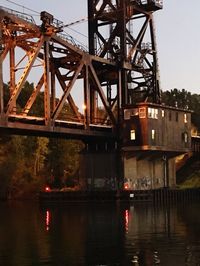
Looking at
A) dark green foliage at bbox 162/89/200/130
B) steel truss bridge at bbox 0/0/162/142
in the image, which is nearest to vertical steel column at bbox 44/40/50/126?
steel truss bridge at bbox 0/0/162/142

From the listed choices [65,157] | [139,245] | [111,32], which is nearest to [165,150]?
[111,32]

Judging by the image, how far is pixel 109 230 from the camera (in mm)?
47156

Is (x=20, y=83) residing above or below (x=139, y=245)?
above

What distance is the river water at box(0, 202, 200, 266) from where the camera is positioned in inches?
1265

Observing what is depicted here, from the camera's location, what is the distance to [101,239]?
1620 inches

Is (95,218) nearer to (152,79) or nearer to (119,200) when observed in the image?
(119,200)

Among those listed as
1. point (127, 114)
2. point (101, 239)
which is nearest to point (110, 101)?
point (127, 114)

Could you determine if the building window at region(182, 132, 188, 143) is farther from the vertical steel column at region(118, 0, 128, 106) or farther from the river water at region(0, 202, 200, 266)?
the river water at region(0, 202, 200, 266)

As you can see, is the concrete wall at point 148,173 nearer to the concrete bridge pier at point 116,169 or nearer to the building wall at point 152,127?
the concrete bridge pier at point 116,169

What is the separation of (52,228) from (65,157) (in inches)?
2335

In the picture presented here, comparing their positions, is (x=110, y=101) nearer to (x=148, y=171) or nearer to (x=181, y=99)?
(x=148, y=171)

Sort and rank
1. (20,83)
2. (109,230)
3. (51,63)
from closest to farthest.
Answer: (109,230) → (20,83) → (51,63)

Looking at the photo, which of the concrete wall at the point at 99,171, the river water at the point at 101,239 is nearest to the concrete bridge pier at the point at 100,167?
the concrete wall at the point at 99,171

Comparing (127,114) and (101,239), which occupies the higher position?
(127,114)
